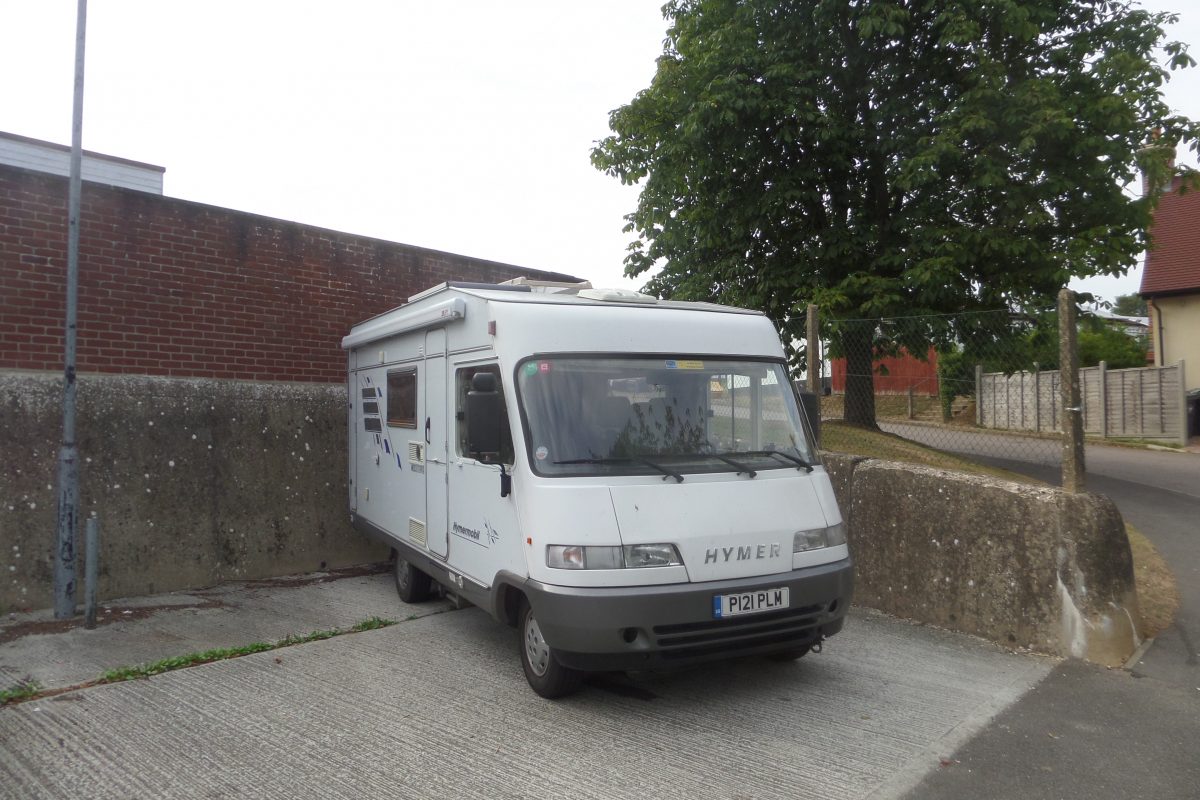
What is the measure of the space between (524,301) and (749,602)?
2.15m

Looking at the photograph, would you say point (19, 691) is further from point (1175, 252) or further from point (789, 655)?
point (1175, 252)

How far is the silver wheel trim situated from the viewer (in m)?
4.80

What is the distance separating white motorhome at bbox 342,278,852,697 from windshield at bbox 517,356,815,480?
11 millimetres

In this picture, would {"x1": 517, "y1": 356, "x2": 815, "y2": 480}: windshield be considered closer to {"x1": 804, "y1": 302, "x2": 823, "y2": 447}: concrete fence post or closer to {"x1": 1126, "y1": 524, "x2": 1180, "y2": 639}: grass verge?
{"x1": 804, "y1": 302, "x2": 823, "y2": 447}: concrete fence post

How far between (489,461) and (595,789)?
1962 millimetres

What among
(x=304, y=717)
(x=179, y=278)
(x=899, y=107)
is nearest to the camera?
(x=304, y=717)

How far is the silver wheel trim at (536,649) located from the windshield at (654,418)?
0.96 metres

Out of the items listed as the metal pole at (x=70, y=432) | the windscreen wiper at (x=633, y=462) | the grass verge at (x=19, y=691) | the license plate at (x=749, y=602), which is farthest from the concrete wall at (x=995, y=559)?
the metal pole at (x=70, y=432)

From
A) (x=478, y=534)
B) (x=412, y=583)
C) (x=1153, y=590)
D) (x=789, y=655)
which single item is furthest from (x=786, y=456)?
(x=1153, y=590)

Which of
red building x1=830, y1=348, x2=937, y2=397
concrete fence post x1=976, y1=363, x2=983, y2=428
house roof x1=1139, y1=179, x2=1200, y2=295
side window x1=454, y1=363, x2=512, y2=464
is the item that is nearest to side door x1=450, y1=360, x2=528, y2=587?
side window x1=454, y1=363, x2=512, y2=464

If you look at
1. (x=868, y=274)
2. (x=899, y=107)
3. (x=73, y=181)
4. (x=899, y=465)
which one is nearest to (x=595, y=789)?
(x=899, y=465)

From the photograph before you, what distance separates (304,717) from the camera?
4.60 m

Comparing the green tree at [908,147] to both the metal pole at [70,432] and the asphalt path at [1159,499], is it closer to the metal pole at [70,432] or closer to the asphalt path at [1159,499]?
the asphalt path at [1159,499]

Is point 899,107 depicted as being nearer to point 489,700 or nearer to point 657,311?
point 657,311
